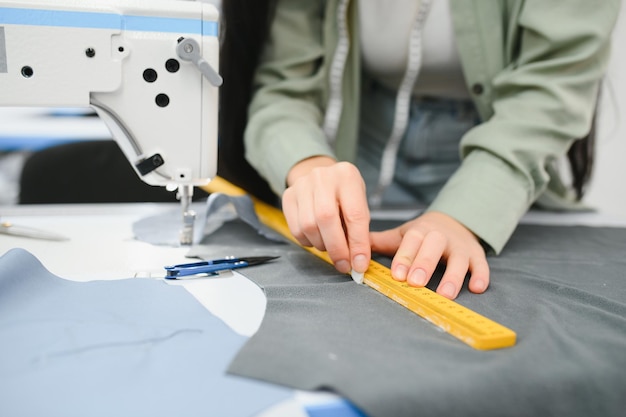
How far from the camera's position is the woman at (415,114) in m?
0.80

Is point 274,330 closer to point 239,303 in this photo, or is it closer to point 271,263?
point 239,303

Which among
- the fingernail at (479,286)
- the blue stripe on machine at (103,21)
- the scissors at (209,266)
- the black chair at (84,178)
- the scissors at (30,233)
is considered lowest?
the black chair at (84,178)

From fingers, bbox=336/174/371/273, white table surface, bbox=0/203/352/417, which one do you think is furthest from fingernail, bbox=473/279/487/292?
white table surface, bbox=0/203/352/417

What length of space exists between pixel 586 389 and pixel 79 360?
44cm

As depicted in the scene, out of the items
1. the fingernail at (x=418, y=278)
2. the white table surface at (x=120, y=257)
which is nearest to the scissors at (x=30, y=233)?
the white table surface at (x=120, y=257)

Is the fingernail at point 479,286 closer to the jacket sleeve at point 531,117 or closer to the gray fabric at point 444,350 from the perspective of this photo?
the gray fabric at point 444,350

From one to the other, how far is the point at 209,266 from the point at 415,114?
0.76 meters

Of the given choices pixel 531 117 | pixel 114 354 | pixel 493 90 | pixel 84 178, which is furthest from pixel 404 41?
pixel 84 178

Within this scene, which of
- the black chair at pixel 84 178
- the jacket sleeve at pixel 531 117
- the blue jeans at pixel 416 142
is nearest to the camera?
the jacket sleeve at pixel 531 117

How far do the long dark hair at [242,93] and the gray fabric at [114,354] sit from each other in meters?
0.61

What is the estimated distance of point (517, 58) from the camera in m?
1.13

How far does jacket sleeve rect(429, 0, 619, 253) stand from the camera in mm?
916

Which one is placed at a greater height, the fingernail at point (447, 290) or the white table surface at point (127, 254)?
the fingernail at point (447, 290)

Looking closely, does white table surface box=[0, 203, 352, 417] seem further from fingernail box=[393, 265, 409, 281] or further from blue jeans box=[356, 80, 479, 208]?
blue jeans box=[356, 80, 479, 208]
